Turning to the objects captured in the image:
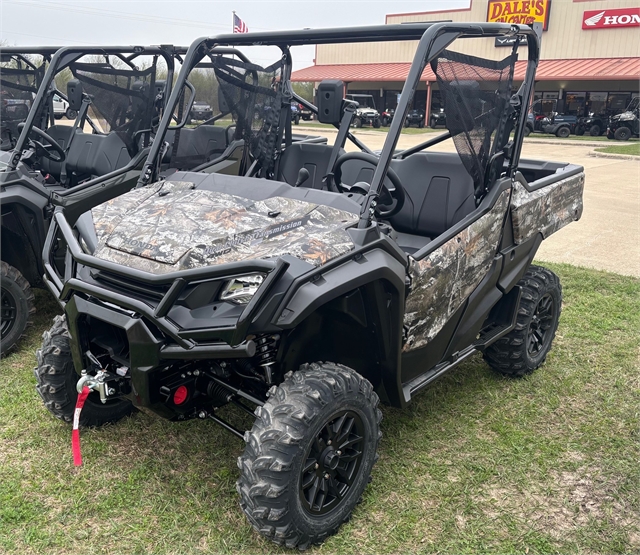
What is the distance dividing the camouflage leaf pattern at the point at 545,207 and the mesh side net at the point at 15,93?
4.94 meters

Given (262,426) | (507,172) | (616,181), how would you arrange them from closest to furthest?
(262,426) → (507,172) → (616,181)

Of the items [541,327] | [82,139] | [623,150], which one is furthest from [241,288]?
[623,150]

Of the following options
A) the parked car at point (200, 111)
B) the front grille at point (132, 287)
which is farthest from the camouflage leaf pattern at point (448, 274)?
the parked car at point (200, 111)

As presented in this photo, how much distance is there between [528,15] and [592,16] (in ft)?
8.99

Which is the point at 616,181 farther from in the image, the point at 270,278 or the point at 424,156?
the point at 270,278

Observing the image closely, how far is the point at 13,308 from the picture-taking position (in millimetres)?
4281

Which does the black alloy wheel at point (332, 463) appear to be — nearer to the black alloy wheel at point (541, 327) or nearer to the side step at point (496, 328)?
the side step at point (496, 328)

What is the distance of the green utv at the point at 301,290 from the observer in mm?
2363

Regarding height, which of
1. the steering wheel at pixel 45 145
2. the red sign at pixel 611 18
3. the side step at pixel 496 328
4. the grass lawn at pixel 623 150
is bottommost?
the grass lawn at pixel 623 150

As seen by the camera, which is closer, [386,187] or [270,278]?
[270,278]

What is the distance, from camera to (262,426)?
243 centimetres

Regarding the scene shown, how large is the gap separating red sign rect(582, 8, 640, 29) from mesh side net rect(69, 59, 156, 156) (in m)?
28.2

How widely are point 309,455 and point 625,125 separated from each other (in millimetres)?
25340

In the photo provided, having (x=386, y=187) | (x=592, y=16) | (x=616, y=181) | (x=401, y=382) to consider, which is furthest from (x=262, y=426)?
(x=592, y=16)
